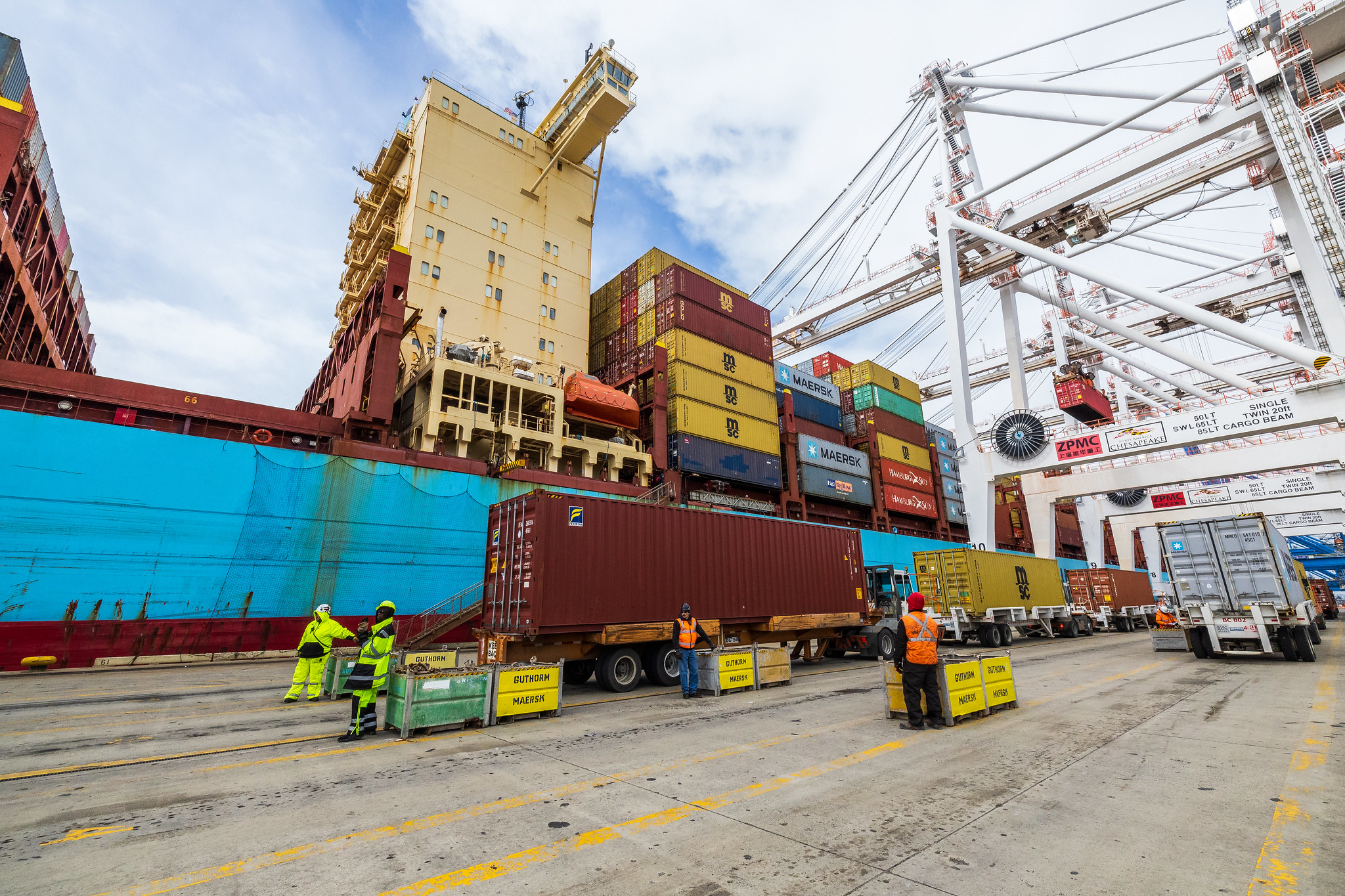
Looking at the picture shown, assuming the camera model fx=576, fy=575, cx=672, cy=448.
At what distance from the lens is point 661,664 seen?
37.3 feet

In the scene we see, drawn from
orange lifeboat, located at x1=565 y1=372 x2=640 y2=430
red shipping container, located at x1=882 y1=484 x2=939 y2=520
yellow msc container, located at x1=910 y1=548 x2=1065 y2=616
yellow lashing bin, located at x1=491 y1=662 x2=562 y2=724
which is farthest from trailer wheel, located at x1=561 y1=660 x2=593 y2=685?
red shipping container, located at x1=882 y1=484 x2=939 y2=520

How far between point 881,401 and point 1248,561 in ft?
85.7

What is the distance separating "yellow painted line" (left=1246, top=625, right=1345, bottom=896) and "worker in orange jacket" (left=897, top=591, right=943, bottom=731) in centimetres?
302

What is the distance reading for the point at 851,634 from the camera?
1561cm

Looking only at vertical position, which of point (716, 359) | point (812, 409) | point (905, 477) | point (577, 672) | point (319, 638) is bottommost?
point (577, 672)

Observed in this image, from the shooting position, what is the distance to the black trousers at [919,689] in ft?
23.7

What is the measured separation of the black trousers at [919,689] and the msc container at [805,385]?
91.0 feet

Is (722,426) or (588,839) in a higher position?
(722,426)

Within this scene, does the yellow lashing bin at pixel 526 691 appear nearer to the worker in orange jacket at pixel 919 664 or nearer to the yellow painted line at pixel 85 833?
the yellow painted line at pixel 85 833

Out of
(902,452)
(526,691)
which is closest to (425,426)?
(526,691)

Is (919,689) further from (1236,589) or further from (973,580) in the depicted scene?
(973,580)

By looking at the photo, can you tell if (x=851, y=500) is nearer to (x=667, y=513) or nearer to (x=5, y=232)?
(x=667, y=513)

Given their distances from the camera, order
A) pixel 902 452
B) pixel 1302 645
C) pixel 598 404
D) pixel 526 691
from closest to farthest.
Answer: pixel 526 691
pixel 1302 645
pixel 598 404
pixel 902 452

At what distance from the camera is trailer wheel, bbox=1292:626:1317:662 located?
1301 cm
